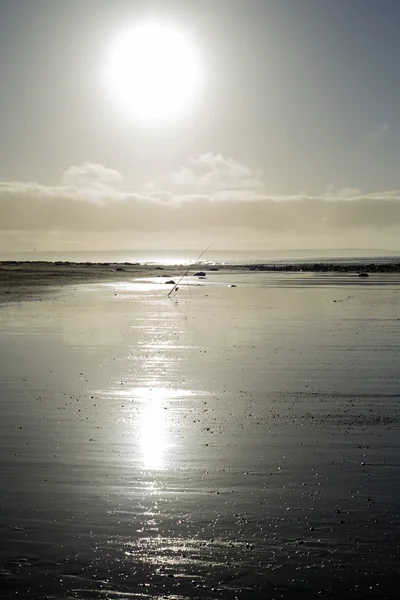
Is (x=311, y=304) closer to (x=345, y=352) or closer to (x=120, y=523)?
(x=345, y=352)

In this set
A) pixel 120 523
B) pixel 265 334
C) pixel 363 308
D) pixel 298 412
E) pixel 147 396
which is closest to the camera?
pixel 120 523

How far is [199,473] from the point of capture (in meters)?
9.82

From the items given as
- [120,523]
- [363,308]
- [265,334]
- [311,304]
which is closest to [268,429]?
[120,523]

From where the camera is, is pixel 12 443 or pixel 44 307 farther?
pixel 44 307

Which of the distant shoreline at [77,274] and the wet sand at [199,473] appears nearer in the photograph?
the wet sand at [199,473]

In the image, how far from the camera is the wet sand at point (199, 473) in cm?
689

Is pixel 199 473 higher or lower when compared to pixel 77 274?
higher

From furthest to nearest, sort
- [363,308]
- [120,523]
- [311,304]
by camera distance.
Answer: [311,304]
[363,308]
[120,523]

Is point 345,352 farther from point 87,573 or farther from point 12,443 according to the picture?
point 87,573

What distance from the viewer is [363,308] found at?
3888cm

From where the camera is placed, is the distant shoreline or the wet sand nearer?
the wet sand

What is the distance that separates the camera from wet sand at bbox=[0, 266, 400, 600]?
689cm

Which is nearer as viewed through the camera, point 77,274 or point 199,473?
point 199,473

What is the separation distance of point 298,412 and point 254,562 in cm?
672
